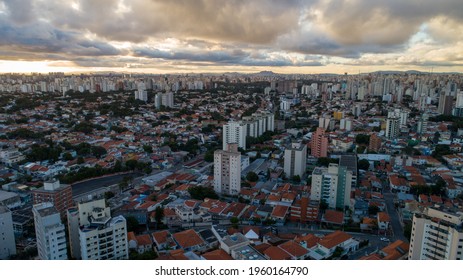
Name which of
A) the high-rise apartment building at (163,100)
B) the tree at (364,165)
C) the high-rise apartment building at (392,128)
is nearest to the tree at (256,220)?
the tree at (364,165)

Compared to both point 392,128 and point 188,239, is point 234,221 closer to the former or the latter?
point 188,239

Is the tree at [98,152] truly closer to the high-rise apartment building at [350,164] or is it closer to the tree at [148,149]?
the tree at [148,149]

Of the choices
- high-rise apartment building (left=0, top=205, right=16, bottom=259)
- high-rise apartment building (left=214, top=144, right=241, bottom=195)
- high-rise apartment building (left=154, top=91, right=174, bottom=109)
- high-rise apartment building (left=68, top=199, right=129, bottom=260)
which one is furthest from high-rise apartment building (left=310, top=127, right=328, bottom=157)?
high-rise apartment building (left=154, top=91, right=174, bottom=109)

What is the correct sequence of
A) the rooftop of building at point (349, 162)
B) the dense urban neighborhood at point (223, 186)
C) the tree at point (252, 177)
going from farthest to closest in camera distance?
the rooftop of building at point (349, 162), the tree at point (252, 177), the dense urban neighborhood at point (223, 186)

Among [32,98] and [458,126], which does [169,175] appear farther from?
[32,98]

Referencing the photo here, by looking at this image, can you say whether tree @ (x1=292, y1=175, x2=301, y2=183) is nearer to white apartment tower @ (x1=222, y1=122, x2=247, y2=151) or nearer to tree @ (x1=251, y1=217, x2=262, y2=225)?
tree @ (x1=251, y1=217, x2=262, y2=225)
